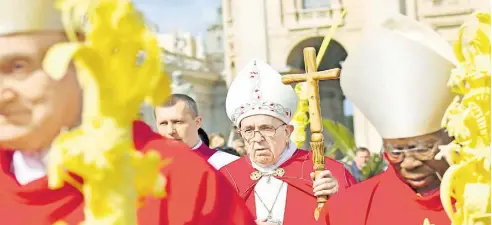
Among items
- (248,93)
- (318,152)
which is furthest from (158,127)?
(318,152)

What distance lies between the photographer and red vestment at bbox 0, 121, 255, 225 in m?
2.45

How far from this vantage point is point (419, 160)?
3480mm

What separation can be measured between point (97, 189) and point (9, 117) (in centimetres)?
52

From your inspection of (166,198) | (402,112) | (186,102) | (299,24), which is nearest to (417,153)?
(402,112)

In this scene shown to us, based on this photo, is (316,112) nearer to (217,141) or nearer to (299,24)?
(217,141)

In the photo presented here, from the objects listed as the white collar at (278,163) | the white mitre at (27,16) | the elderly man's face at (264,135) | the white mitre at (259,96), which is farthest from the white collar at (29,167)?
the white collar at (278,163)

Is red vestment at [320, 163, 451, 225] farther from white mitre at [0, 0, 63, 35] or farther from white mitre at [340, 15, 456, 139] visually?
white mitre at [0, 0, 63, 35]

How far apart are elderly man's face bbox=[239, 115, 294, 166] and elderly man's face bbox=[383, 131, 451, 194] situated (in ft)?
4.03

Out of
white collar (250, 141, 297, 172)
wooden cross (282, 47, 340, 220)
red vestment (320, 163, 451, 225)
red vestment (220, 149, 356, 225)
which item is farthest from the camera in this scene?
white collar (250, 141, 297, 172)

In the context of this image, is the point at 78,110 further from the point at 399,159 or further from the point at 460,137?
the point at 399,159

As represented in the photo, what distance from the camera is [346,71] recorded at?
387cm

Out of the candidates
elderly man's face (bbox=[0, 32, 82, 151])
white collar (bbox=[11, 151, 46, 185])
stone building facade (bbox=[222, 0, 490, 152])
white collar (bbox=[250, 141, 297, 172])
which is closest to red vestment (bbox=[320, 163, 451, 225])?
white collar (bbox=[250, 141, 297, 172])

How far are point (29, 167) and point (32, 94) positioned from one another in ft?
1.08

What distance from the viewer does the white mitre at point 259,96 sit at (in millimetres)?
5020
